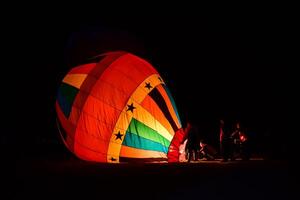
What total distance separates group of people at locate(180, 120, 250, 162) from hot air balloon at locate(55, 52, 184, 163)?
1.71 feet

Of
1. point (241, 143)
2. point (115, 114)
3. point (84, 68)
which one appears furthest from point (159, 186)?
point (241, 143)

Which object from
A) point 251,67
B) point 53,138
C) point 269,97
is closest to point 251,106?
point 269,97

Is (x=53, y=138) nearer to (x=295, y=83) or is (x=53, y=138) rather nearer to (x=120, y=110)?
(x=120, y=110)

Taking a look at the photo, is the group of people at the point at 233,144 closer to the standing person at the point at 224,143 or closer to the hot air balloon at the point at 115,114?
the standing person at the point at 224,143

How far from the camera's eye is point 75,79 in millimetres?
14617

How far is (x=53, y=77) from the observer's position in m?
15.1

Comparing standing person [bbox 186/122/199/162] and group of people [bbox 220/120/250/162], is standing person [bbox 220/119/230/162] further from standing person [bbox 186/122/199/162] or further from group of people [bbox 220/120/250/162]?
standing person [bbox 186/122/199/162]

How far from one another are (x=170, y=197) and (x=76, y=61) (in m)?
8.86

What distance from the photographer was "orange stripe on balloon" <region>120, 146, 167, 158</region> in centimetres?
1412

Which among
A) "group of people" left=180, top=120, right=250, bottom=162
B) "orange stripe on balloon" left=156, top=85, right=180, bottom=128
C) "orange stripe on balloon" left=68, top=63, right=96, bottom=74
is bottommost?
"group of people" left=180, top=120, right=250, bottom=162

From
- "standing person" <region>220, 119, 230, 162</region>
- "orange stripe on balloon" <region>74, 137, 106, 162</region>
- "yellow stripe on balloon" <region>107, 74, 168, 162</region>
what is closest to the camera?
"yellow stripe on balloon" <region>107, 74, 168, 162</region>

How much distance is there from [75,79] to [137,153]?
3143mm

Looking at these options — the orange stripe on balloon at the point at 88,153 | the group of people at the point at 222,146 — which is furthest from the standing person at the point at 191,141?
the orange stripe on balloon at the point at 88,153

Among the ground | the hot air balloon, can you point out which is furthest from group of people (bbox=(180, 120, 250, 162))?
the ground
